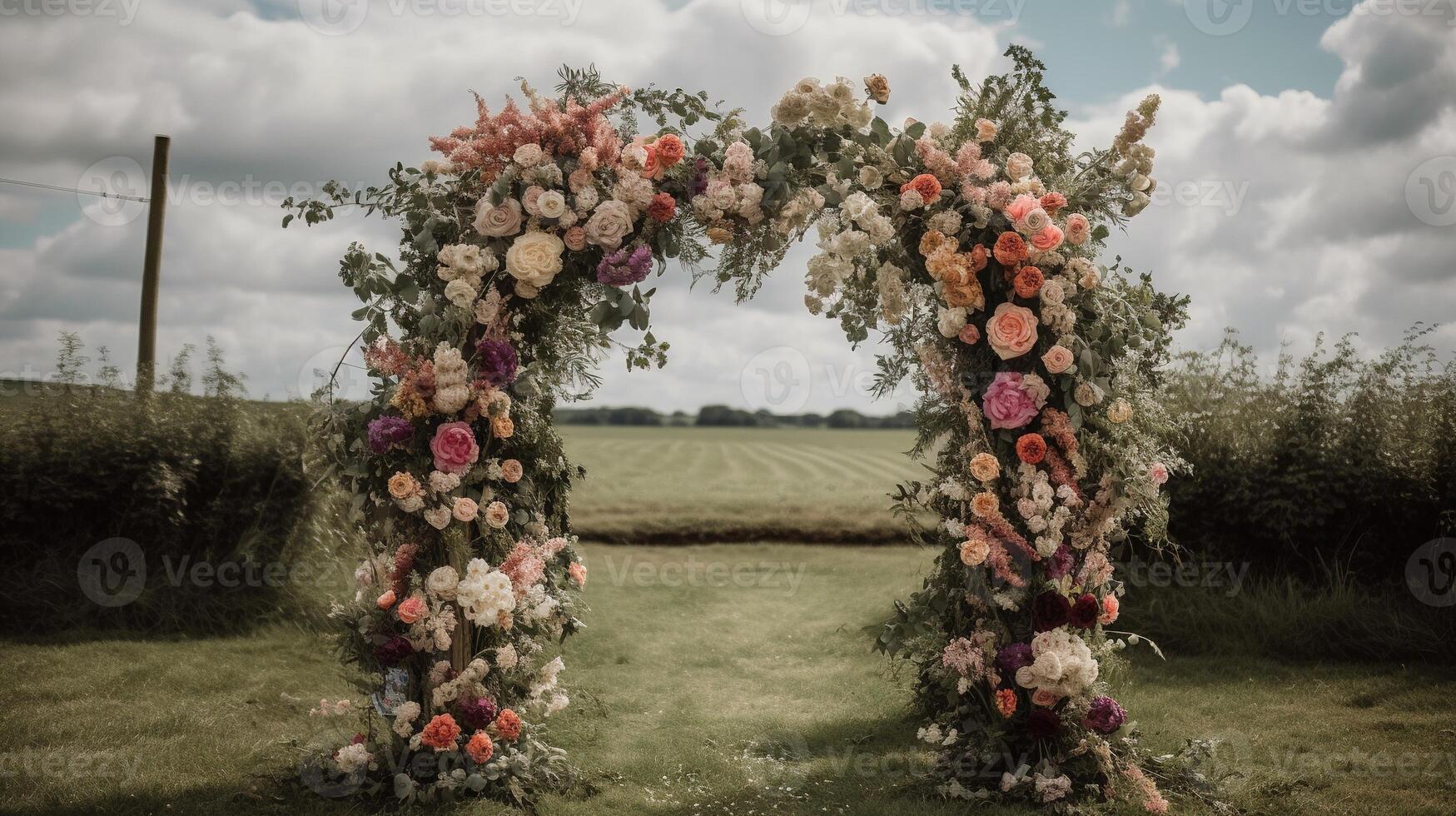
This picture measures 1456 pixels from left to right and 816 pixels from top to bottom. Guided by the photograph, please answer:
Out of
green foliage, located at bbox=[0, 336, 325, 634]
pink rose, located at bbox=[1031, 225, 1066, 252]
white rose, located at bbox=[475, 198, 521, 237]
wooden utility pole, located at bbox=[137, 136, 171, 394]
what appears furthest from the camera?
wooden utility pole, located at bbox=[137, 136, 171, 394]

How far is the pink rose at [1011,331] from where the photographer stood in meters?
4.82

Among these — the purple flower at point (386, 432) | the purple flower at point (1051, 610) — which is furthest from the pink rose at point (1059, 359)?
the purple flower at point (386, 432)

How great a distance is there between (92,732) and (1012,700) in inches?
221

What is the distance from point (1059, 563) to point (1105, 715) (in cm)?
83

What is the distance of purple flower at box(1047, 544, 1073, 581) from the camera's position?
4949mm

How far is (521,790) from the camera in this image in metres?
5.04

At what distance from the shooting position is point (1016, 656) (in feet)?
16.3

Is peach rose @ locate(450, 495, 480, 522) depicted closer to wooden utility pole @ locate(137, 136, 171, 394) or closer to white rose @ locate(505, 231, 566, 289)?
white rose @ locate(505, 231, 566, 289)

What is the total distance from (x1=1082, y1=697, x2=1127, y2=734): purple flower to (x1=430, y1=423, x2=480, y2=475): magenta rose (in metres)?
3.56

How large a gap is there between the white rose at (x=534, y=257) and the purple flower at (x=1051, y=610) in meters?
3.12

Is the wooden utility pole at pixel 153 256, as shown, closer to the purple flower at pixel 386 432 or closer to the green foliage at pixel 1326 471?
the purple flower at pixel 386 432

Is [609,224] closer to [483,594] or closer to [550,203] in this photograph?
[550,203]

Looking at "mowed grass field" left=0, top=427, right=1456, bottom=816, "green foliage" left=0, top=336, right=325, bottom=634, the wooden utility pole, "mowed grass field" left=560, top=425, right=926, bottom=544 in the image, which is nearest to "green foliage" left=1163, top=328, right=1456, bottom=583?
Answer: "mowed grass field" left=0, top=427, right=1456, bottom=816

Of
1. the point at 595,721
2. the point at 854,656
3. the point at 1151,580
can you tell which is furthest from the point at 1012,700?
the point at 1151,580
